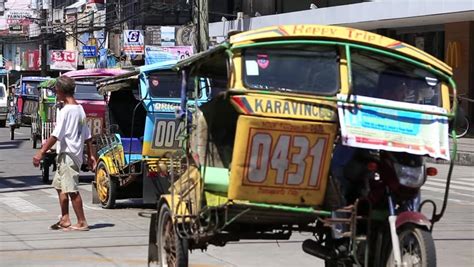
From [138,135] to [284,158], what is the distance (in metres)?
8.15

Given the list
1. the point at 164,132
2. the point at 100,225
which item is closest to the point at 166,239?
the point at 100,225

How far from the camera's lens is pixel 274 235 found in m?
6.37

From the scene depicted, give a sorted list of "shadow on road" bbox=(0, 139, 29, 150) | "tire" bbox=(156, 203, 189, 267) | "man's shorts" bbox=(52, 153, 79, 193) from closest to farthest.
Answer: "tire" bbox=(156, 203, 189, 267)
"man's shorts" bbox=(52, 153, 79, 193)
"shadow on road" bbox=(0, 139, 29, 150)

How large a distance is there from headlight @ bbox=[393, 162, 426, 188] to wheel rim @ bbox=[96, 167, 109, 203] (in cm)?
780

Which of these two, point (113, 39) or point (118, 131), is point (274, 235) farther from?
point (113, 39)

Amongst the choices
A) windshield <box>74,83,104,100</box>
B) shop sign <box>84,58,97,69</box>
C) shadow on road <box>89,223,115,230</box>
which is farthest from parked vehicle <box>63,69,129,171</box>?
shop sign <box>84,58,97,69</box>

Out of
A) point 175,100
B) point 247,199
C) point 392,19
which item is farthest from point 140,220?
point 392,19

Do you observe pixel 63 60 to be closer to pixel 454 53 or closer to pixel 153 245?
pixel 454 53

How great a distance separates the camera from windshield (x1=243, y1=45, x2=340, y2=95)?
5.64m

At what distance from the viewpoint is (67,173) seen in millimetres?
9789

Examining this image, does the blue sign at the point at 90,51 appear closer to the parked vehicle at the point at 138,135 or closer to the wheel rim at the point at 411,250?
the parked vehicle at the point at 138,135

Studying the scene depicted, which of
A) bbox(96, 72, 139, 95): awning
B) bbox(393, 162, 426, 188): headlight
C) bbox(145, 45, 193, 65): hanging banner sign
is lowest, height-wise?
bbox(393, 162, 426, 188): headlight

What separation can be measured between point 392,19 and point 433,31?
441 centimetres

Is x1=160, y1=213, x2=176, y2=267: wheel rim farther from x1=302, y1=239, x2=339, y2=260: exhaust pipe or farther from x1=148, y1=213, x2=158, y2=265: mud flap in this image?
x1=302, y1=239, x2=339, y2=260: exhaust pipe
